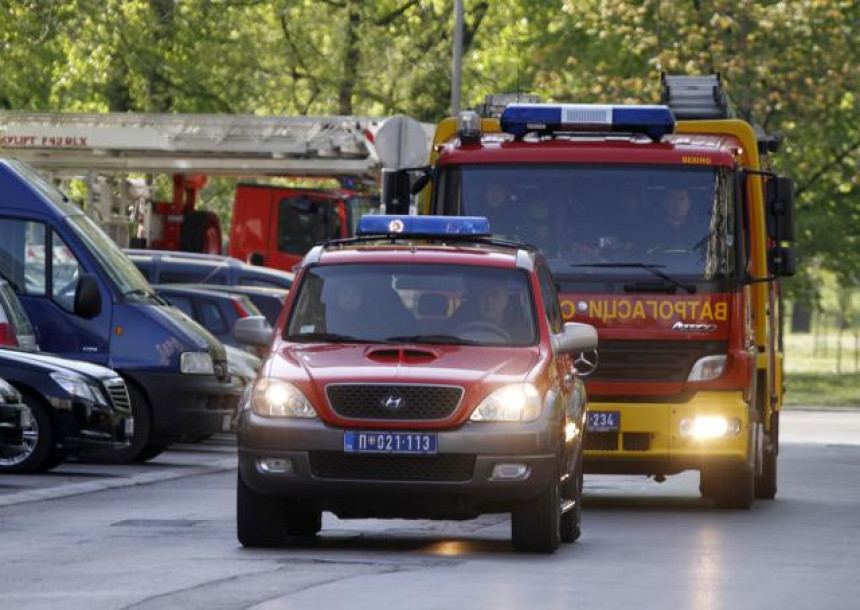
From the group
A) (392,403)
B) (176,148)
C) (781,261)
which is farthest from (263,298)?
(392,403)

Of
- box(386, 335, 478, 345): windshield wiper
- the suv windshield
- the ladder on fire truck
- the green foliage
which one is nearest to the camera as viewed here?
box(386, 335, 478, 345): windshield wiper

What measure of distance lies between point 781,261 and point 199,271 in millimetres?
16533

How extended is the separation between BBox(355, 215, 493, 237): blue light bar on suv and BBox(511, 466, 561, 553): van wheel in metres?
2.00

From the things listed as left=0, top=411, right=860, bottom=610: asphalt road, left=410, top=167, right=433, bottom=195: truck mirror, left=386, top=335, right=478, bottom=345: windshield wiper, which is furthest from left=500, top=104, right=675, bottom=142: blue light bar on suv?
left=386, top=335, right=478, bottom=345: windshield wiper

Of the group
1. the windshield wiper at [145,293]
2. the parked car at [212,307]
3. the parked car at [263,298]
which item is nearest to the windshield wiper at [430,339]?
the windshield wiper at [145,293]

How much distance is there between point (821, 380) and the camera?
53.4m

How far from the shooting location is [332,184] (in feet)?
193

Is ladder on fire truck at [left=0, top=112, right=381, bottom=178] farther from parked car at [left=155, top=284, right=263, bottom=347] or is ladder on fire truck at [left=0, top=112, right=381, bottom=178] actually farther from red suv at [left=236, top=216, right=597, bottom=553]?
red suv at [left=236, top=216, right=597, bottom=553]

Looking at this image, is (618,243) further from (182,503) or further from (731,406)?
(182,503)

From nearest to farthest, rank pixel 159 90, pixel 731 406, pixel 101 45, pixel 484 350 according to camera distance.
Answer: pixel 484 350 → pixel 731 406 → pixel 101 45 → pixel 159 90

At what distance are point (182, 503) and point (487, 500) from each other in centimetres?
518

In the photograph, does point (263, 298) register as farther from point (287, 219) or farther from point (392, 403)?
point (392, 403)

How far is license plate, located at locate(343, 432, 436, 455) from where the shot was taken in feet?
44.6

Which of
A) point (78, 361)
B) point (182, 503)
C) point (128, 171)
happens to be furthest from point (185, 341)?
point (128, 171)
